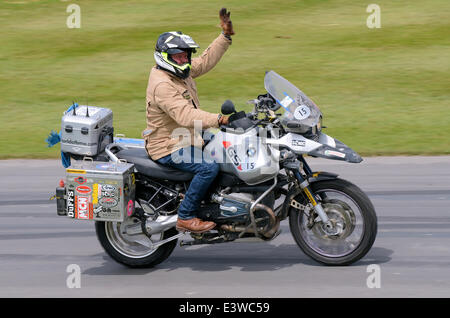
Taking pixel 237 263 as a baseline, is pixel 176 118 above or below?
above

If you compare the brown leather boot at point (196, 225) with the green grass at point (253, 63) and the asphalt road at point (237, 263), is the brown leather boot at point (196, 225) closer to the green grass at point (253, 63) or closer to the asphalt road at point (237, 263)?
the asphalt road at point (237, 263)

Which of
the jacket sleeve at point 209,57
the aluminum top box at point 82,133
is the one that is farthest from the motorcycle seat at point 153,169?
Answer: the jacket sleeve at point 209,57

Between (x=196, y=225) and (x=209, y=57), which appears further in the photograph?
(x=209, y=57)

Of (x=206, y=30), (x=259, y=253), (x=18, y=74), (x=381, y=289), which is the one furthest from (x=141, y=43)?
(x=381, y=289)

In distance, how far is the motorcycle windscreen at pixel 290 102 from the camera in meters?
6.76

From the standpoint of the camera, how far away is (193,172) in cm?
702

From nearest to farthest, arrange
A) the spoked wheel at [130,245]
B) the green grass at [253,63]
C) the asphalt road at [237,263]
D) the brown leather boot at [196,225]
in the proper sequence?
the asphalt road at [237,263] < the brown leather boot at [196,225] < the spoked wheel at [130,245] < the green grass at [253,63]

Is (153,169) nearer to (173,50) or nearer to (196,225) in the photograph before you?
(196,225)

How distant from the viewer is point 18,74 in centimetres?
1878

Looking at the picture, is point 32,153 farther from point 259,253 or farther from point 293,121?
point 293,121

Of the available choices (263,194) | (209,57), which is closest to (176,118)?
(263,194)

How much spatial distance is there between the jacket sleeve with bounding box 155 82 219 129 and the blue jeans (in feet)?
1.16

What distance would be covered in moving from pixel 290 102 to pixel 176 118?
963 mm

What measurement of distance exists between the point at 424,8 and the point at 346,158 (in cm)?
1841
